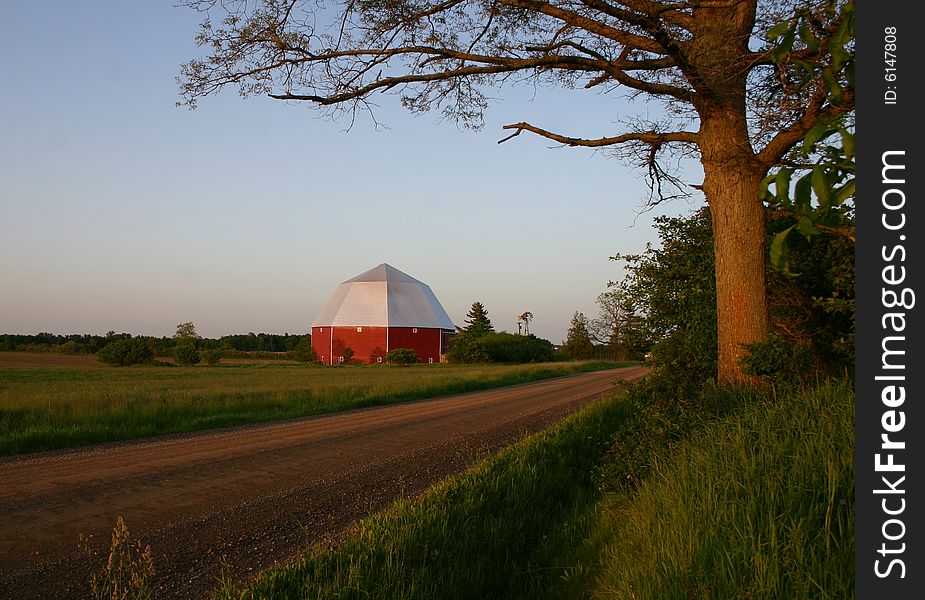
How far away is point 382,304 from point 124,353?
26.3 meters

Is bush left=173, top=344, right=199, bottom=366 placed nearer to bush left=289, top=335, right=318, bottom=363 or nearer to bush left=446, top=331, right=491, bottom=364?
bush left=289, top=335, right=318, bottom=363

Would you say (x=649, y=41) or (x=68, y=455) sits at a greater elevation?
(x=649, y=41)

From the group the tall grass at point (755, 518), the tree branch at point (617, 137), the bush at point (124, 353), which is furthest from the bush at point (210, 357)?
the tall grass at point (755, 518)

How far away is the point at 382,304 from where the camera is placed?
72938 millimetres

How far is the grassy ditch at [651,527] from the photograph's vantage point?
3.03 metres

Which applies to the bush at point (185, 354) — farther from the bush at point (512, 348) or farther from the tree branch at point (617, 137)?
the tree branch at point (617, 137)

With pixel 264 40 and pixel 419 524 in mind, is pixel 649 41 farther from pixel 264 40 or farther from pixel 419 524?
pixel 419 524

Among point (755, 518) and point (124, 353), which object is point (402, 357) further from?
point (755, 518)

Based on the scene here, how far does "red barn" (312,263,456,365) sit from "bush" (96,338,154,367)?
2033 centimetres

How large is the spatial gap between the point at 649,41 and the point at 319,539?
601cm

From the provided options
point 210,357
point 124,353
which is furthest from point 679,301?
point 210,357

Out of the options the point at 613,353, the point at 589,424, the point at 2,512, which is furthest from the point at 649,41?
the point at 613,353

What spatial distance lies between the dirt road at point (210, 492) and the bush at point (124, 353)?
48.1m

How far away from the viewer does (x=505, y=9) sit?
24.4 ft
